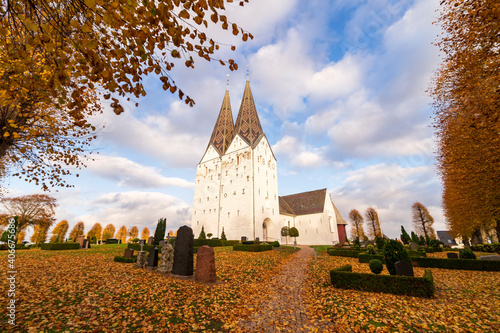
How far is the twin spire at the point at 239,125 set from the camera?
41.2 m

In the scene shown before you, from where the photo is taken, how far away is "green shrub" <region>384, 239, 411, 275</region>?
28.6 feet

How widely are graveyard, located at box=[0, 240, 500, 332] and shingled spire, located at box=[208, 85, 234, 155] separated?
36665 millimetres

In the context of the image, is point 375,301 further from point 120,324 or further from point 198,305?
point 120,324

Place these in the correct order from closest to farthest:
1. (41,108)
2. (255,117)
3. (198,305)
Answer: (198,305), (41,108), (255,117)

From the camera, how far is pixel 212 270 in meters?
8.62

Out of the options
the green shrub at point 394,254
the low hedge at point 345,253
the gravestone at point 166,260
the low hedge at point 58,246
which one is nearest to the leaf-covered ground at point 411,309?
the green shrub at point 394,254

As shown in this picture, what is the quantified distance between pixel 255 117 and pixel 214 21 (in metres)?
42.0

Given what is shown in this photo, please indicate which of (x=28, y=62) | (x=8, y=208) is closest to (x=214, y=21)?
(x=28, y=62)

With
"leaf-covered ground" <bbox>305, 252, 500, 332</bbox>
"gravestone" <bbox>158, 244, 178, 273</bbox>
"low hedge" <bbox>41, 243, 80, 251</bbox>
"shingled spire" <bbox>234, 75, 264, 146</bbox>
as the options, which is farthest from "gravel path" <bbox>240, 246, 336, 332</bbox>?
"shingled spire" <bbox>234, 75, 264, 146</bbox>

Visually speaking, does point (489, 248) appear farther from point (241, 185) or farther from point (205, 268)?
point (205, 268)

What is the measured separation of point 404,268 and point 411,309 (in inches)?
103

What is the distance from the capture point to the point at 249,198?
3509 cm

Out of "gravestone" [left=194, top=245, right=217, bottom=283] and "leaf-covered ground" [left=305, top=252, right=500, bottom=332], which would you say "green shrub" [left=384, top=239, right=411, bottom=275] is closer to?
"leaf-covered ground" [left=305, top=252, right=500, bottom=332]

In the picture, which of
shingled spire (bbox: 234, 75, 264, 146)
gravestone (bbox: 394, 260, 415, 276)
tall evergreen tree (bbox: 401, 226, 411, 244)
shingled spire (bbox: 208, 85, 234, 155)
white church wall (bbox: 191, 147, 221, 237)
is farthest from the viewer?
shingled spire (bbox: 208, 85, 234, 155)
